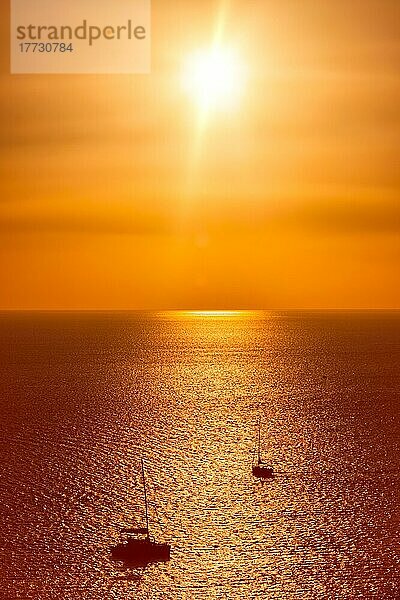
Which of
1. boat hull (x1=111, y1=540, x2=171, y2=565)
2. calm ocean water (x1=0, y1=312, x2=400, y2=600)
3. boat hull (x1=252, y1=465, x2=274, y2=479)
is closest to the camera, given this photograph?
calm ocean water (x1=0, y1=312, x2=400, y2=600)

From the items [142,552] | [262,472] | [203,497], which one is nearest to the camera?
[142,552]

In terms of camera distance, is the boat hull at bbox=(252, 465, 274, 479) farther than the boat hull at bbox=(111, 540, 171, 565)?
Yes

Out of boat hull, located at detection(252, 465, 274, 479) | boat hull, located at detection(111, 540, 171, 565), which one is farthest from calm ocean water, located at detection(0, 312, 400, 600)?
boat hull, located at detection(252, 465, 274, 479)

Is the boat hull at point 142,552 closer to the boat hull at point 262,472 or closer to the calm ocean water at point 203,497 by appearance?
the calm ocean water at point 203,497

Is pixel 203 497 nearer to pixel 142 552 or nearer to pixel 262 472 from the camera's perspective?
pixel 262 472

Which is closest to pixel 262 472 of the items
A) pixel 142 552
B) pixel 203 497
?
pixel 203 497

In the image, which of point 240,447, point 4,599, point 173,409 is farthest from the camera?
point 173,409

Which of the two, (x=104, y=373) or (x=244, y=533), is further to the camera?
(x=104, y=373)

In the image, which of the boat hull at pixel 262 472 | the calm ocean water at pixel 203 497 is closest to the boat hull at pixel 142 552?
the calm ocean water at pixel 203 497

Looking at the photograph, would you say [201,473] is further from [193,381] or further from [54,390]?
[193,381]

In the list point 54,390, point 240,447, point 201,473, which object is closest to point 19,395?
point 54,390

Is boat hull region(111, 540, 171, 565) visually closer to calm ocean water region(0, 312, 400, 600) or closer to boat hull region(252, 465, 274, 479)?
calm ocean water region(0, 312, 400, 600)
